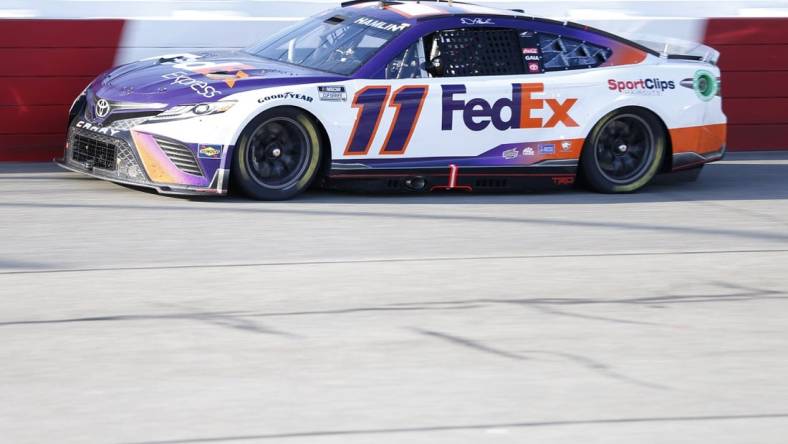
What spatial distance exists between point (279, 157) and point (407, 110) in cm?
90

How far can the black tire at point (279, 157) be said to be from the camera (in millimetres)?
8070

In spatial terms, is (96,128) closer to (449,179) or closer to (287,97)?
(287,97)

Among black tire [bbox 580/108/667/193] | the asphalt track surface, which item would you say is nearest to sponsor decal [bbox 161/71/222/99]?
the asphalt track surface

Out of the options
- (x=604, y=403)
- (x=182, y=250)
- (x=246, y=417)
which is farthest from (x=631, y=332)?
(x=182, y=250)

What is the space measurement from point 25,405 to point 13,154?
548 cm

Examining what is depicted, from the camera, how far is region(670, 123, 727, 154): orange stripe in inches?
360

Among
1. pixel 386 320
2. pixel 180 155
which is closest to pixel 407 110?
pixel 180 155

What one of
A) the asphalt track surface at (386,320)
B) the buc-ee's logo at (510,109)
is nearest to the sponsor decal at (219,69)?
the asphalt track surface at (386,320)

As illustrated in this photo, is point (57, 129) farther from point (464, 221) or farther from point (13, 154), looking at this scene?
point (464, 221)

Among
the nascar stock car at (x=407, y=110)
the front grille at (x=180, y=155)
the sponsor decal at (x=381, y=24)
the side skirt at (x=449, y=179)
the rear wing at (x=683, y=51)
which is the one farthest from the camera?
the rear wing at (x=683, y=51)

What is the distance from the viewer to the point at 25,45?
948 centimetres

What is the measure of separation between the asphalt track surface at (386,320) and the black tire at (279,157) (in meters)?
0.16

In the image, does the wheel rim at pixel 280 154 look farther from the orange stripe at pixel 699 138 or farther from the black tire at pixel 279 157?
the orange stripe at pixel 699 138

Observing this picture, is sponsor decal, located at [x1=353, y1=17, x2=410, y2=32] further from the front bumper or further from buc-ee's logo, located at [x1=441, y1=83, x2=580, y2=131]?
the front bumper
